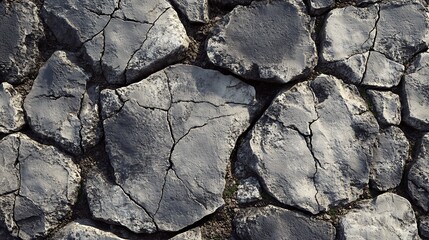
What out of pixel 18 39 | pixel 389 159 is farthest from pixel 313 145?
pixel 18 39

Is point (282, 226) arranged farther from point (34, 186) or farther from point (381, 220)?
point (34, 186)

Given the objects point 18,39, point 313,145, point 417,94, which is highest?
point 417,94

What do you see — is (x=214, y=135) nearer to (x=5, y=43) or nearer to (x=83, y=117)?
(x=83, y=117)

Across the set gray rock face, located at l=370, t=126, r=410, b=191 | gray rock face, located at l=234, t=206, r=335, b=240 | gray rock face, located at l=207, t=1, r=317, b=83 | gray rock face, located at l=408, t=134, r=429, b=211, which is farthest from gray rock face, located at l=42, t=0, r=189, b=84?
gray rock face, located at l=408, t=134, r=429, b=211

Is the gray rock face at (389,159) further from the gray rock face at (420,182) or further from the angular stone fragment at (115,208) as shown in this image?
the angular stone fragment at (115,208)

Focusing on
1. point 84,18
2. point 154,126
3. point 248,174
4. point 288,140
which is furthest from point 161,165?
point 84,18

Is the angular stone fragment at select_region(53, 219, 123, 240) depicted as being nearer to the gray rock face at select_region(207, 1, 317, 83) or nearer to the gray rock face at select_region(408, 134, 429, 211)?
the gray rock face at select_region(207, 1, 317, 83)

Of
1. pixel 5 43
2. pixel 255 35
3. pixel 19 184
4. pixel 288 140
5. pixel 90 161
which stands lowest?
pixel 19 184
